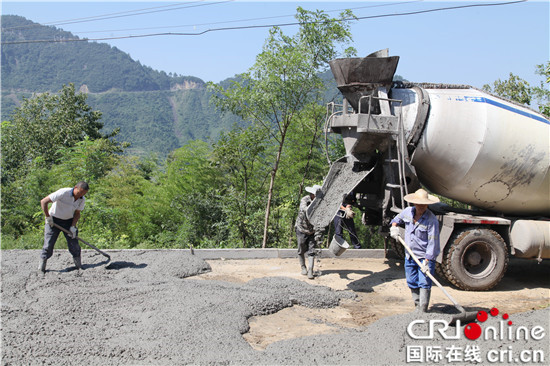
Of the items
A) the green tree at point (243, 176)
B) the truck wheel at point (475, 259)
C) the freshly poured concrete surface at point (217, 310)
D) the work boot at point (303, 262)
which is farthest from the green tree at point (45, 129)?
Answer: the truck wheel at point (475, 259)

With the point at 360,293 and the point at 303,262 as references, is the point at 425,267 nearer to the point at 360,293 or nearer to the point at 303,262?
the point at 360,293

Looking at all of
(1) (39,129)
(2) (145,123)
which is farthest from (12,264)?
(2) (145,123)

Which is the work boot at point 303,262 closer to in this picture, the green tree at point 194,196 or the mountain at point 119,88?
the green tree at point 194,196

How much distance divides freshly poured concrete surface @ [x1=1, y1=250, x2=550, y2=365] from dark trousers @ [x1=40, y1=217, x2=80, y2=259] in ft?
1.06

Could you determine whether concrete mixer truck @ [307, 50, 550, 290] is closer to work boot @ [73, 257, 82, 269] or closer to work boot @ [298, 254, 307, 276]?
work boot @ [298, 254, 307, 276]

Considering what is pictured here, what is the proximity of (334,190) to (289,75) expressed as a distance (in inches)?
134

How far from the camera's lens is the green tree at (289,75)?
9.68 m

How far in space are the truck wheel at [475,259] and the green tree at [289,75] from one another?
457cm

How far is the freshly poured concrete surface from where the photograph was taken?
4324mm

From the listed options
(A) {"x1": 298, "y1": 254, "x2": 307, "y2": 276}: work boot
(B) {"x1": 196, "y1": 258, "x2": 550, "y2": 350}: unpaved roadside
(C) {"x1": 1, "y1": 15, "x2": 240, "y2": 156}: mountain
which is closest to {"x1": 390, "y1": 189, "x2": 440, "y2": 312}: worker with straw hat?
(B) {"x1": 196, "y1": 258, "x2": 550, "y2": 350}: unpaved roadside

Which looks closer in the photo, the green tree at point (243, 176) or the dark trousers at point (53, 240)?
the dark trousers at point (53, 240)

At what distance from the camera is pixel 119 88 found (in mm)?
150125

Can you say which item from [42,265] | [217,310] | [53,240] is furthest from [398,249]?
[42,265]

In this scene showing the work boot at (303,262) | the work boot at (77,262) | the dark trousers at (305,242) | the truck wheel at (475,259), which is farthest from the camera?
the work boot at (303,262)
